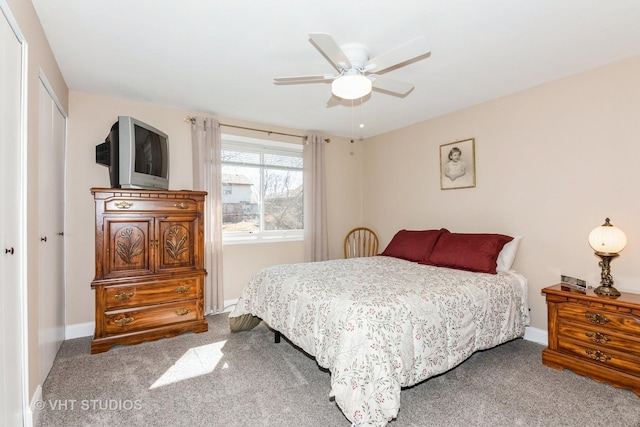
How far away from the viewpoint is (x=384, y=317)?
1835 mm

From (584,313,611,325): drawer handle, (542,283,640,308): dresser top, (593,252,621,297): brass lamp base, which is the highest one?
(593,252,621,297): brass lamp base

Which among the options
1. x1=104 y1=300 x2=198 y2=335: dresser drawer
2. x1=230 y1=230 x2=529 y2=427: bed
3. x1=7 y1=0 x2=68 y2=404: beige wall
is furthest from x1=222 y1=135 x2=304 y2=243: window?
x1=7 y1=0 x2=68 y2=404: beige wall

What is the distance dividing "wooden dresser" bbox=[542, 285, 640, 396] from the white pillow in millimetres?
491

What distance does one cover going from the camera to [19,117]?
1.70 meters

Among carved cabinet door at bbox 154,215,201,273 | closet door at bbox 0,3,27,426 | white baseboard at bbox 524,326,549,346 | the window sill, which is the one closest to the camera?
closet door at bbox 0,3,27,426

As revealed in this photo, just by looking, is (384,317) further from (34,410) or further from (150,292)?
(150,292)

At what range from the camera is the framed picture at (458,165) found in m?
3.58

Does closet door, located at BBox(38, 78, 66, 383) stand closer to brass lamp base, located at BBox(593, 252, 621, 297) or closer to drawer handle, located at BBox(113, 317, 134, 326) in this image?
drawer handle, located at BBox(113, 317, 134, 326)

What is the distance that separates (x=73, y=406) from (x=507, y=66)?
3.97 metres

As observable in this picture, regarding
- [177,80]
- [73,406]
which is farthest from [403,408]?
[177,80]

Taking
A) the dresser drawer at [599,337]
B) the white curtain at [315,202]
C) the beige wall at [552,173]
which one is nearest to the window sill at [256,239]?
the white curtain at [315,202]

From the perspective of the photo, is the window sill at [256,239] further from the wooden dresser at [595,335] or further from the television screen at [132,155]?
the wooden dresser at [595,335]

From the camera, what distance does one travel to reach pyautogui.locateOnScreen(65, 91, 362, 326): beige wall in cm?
318

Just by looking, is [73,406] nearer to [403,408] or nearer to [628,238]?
[403,408]
